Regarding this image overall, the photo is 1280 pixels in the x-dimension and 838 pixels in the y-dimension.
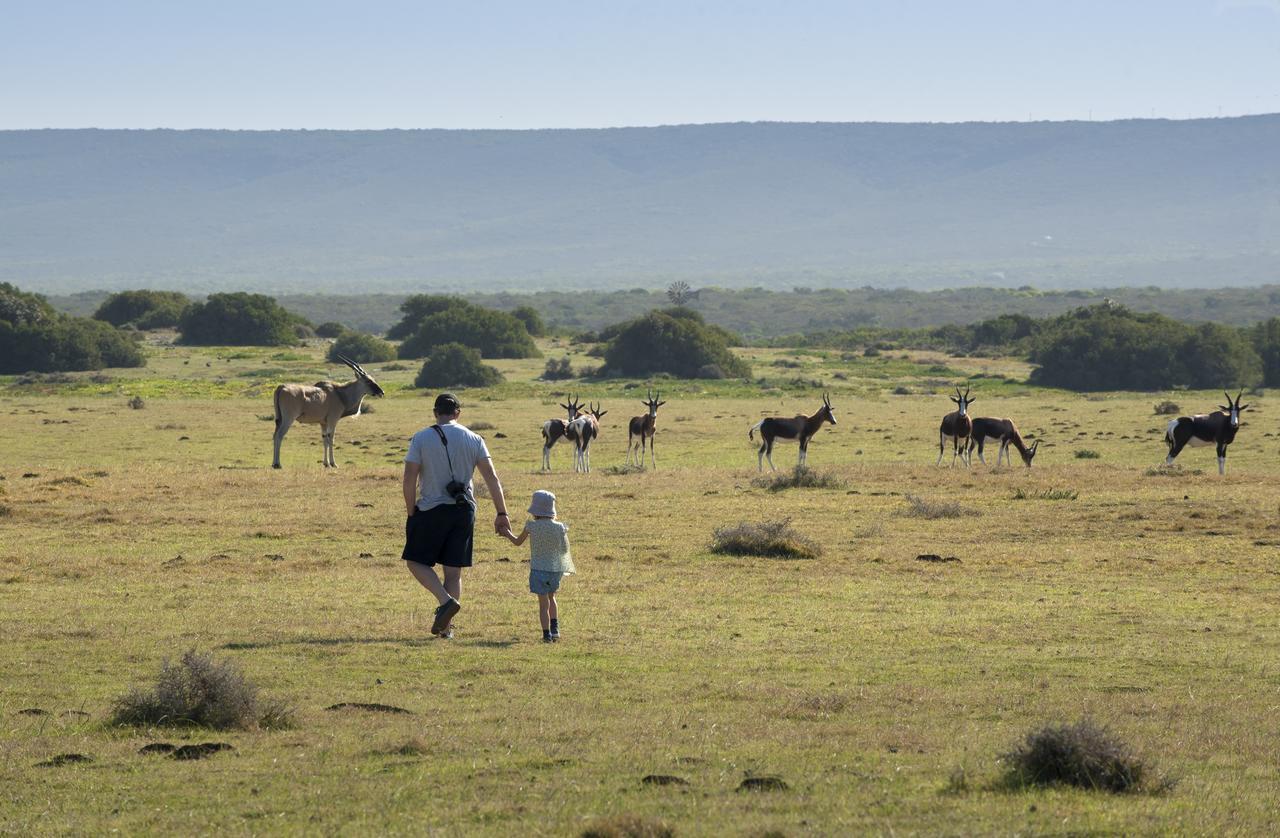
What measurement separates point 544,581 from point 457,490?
1.02m

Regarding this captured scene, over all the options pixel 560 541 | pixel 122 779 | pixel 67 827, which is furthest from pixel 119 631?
pixel 67 827

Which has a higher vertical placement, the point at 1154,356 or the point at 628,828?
the point at 1154,356

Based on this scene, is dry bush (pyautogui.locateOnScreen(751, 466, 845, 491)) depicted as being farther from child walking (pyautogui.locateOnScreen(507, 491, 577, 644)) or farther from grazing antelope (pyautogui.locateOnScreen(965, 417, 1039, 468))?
child walking (pyautogui.locateOnScreen(507, 491, 577, 644))

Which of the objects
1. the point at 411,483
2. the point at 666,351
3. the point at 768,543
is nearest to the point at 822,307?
the point at 666,351

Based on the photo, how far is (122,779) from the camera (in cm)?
896

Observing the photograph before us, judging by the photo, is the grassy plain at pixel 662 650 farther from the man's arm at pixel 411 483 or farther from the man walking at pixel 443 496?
the man's arm at pixel 411 483

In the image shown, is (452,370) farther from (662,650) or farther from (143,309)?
(662,650)

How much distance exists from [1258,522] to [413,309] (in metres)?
69.8

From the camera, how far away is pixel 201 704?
10.3 m

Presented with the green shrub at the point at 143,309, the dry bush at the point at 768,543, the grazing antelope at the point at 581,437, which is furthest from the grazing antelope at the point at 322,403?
the green shrub at the point at 143,309

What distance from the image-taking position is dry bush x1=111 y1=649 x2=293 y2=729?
10234 millimetres

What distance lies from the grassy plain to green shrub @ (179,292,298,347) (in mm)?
48980

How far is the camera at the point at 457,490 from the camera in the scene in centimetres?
1302

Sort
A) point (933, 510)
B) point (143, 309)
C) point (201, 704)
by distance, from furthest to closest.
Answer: point (143, 309)
point (933, 510)
point (201, 704)
